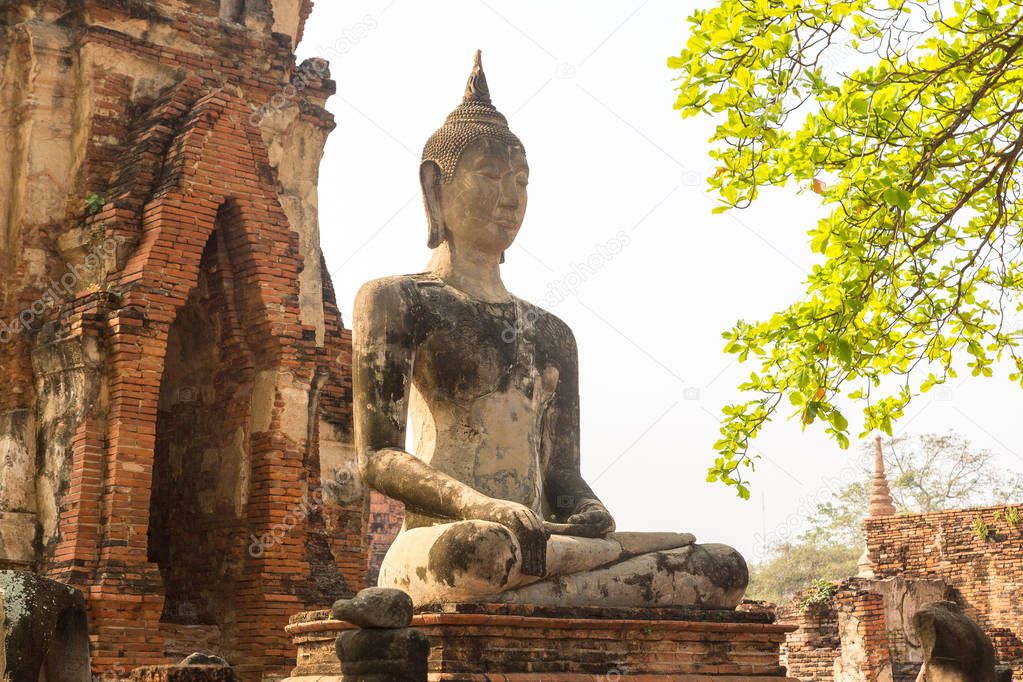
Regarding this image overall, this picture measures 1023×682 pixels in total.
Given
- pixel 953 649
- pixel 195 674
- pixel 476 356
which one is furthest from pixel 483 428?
pixel 195 674

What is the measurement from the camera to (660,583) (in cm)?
624

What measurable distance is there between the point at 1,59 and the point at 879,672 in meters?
14.2

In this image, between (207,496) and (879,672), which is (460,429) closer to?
(207,496)

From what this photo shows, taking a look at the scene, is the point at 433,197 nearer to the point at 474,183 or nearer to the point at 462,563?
the point at 474,183

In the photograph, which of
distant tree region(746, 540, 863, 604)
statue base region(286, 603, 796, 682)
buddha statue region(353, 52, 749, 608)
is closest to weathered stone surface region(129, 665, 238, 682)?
statue base region(286, 603, 796, 682)

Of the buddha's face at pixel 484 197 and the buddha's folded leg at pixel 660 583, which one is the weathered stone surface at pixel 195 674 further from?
the buddha's face at pixel 484 197

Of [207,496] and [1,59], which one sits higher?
[1,59]

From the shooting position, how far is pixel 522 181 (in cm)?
720

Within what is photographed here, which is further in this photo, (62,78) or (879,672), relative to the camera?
(879,672)

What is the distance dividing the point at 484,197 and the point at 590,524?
1.80 metres

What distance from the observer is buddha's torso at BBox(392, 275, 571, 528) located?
21.7 feet

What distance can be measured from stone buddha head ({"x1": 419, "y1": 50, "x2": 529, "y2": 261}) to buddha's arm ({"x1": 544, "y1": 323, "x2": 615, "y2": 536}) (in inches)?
25.2

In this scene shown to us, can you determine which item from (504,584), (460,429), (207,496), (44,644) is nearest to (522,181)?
(460,429)

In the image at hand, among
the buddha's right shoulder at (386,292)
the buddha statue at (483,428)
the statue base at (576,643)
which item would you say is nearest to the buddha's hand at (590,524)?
the buddha statue at (483,428)
